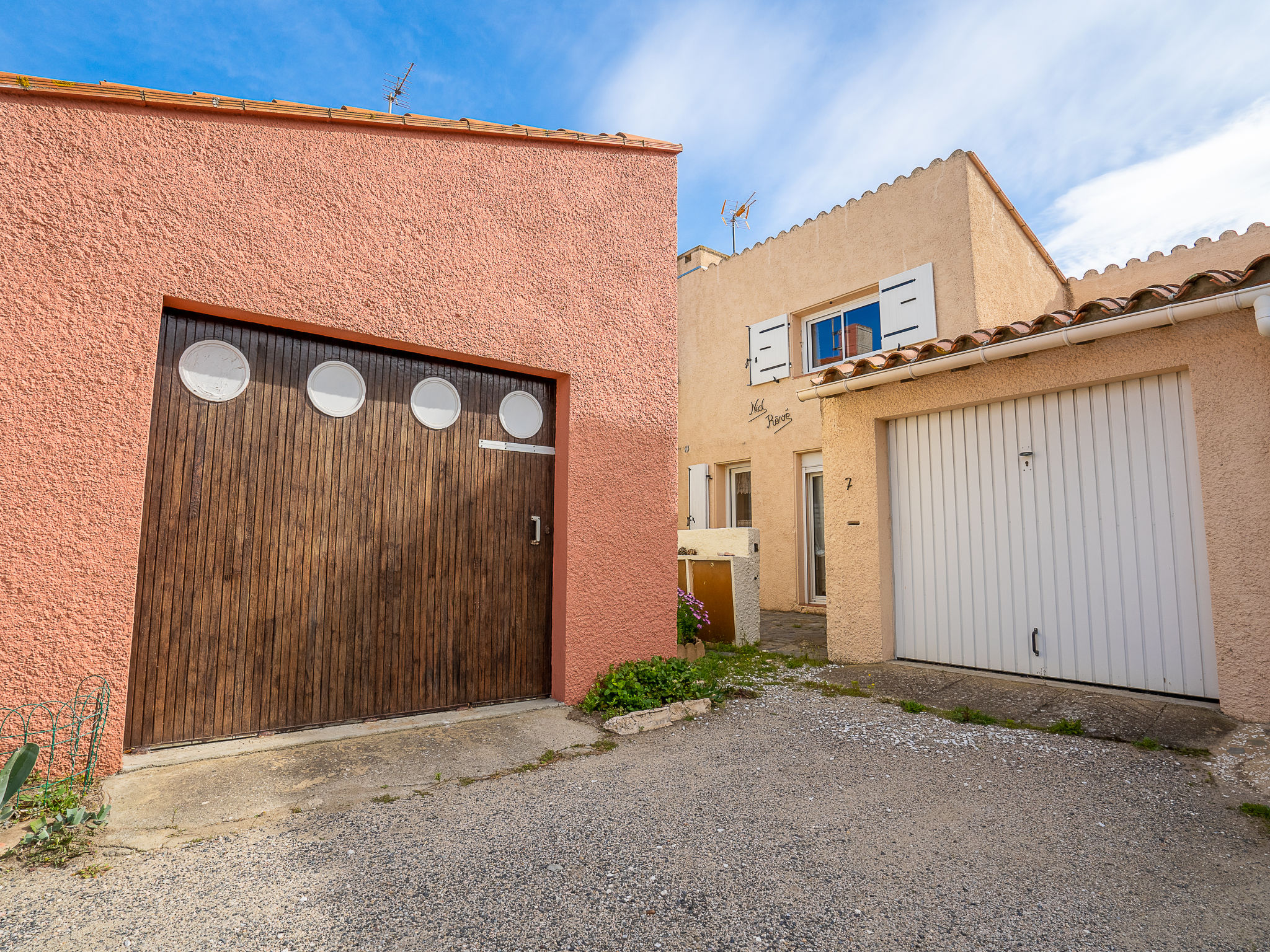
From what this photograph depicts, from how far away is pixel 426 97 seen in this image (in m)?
4.51

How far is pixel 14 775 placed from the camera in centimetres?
226

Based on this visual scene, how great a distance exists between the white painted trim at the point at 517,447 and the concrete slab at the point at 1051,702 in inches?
109

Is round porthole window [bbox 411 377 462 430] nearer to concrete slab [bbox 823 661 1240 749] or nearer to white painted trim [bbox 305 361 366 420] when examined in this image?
white painted trim [bbox 305 361 366 420]

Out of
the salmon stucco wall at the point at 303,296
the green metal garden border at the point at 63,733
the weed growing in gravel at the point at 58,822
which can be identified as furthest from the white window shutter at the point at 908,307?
the weed growing in gravel at the point at 58,822

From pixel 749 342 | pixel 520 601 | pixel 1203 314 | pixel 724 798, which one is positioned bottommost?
pixel 724 798

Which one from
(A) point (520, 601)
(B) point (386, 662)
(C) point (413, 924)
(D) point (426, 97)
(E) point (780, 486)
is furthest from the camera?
(E) point (780, 486)

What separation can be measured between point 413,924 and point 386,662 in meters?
2.00

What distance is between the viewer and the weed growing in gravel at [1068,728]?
139 inches

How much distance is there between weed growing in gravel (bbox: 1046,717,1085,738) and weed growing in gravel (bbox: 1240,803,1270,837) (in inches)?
36.6

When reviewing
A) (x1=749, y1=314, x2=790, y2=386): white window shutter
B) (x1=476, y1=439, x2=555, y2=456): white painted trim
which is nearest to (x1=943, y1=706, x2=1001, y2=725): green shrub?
(x1=476, y1=439, x2=555, y2=456): white painted trim

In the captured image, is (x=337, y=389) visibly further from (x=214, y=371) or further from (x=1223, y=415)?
(x=1223, y=415)

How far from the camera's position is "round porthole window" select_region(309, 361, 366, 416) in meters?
3.53

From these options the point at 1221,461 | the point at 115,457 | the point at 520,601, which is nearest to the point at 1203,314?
the point at 1221,461

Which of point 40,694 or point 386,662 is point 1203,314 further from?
point 40,694
